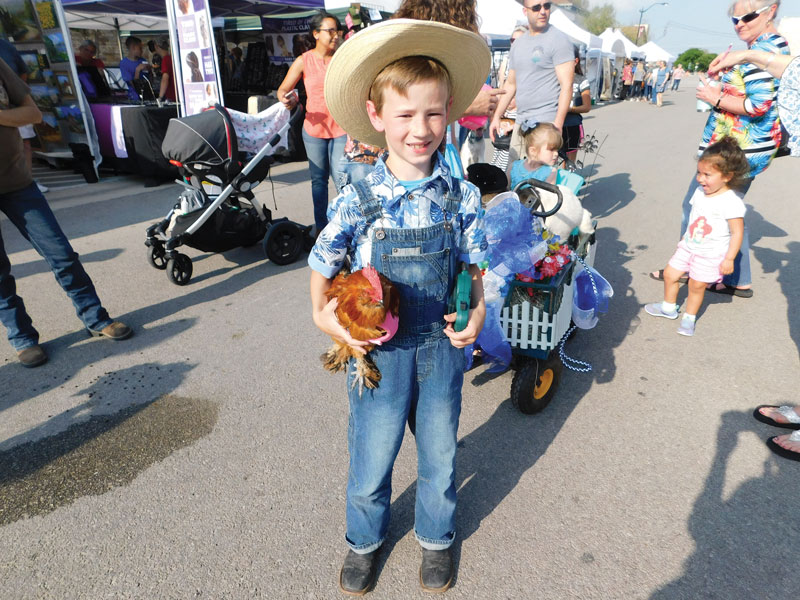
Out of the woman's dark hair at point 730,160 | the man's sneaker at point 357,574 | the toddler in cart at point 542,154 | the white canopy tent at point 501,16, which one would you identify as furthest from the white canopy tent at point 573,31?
the man's sneaker at point 357,574

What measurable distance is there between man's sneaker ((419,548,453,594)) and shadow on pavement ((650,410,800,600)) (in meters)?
0.74

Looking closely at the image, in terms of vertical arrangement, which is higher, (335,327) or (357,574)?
(335,327)

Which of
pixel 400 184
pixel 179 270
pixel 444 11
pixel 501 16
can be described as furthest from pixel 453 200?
pixel 501 16

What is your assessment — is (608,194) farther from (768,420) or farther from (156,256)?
(156,256)

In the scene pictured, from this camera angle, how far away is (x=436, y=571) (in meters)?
1.89

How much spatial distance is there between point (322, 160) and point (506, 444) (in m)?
3.43

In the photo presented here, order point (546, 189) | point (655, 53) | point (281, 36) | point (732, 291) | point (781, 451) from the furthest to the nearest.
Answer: point (655, 53)
point (281, 36)
point (732, 291)
point (546, 189)
point (781, 451)

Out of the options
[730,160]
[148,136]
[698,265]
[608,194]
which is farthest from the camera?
[148,136]

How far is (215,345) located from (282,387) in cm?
79

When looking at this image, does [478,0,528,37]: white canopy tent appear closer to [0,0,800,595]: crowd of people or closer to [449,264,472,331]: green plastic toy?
[0,0,800,595]: crowd of people

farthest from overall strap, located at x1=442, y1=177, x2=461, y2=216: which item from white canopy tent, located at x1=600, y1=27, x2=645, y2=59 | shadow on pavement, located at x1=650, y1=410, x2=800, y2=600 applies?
white canopy tent, located at x1=600, y1=27, x2=645, y2=59

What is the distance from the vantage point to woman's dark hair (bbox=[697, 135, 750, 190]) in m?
3.33

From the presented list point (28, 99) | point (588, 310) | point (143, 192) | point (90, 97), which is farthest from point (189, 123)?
point (90, 97)

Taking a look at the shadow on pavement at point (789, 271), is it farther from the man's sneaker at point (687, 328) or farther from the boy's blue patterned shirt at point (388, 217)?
the boy's blue patterned shirt at point (388, 217)
